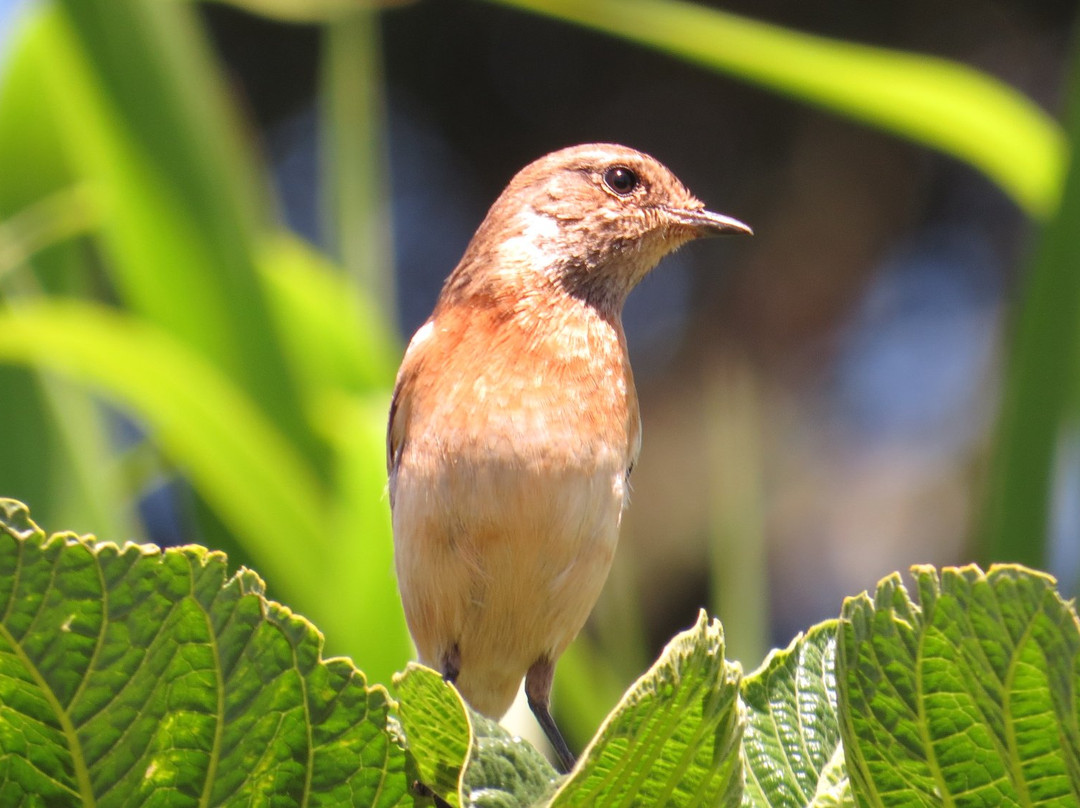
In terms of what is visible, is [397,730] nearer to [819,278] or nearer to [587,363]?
[587,363]

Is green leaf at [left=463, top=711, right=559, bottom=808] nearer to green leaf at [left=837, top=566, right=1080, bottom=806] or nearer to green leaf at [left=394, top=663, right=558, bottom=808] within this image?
green leaf at [left=394, top=663, right=558, bottom=808]

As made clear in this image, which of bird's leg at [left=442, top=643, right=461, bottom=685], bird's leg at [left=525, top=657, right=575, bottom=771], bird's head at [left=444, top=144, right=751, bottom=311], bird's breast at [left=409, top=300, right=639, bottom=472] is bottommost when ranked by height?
bird's leg at [left=525, top=657, right=575, bottom=771]

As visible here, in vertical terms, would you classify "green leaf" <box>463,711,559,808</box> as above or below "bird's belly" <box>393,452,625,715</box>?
below

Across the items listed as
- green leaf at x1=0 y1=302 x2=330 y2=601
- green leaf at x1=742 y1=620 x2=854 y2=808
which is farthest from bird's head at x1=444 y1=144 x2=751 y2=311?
green leaf at x1=742 y1=620 x2=854 y2=808

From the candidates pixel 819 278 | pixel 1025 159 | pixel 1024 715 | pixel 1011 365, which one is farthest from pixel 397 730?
pixel 819 278

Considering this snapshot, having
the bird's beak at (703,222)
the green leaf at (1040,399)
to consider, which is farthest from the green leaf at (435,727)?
the bird's beak at (703,222)

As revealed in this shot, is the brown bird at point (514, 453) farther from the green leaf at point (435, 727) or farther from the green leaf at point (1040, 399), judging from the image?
the green leaf at point (435, 727)

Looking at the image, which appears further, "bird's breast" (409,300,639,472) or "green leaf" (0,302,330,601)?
"green leaf" (0,302,330,601)
